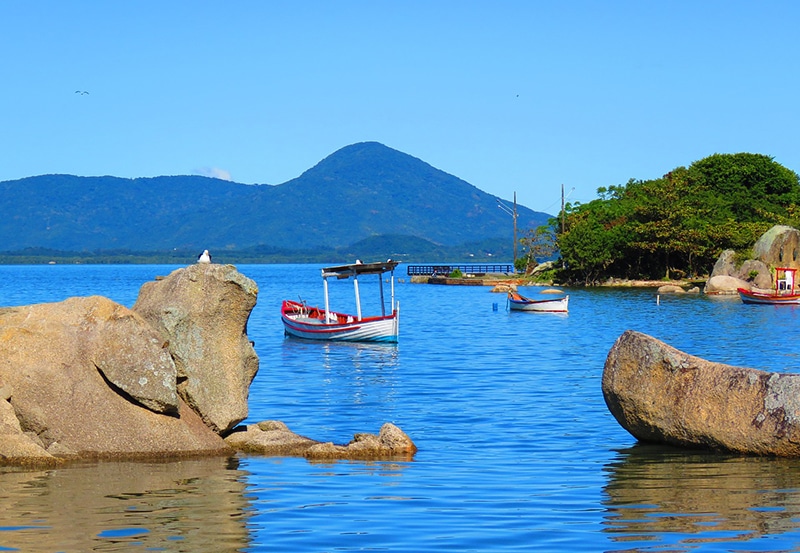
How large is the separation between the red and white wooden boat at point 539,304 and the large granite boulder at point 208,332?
50351 mm

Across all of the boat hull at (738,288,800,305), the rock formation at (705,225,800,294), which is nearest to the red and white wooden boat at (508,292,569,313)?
the boat hull at (738,288,800,305)

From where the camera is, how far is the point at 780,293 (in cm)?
7331

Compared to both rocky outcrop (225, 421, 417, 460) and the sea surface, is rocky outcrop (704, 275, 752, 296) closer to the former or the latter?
the sea surface

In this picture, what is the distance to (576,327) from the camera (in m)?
57.1

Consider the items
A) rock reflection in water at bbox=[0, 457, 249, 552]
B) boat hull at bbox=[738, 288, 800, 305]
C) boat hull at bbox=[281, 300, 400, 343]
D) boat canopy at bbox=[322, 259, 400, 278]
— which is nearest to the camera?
rock reflection in water at bbox=[0, 457, 249, 552]

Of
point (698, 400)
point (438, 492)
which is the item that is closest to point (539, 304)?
point (698, 400)

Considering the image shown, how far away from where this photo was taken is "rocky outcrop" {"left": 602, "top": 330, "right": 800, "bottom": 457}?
16672 mm

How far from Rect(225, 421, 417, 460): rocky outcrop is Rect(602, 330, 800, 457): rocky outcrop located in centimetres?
376

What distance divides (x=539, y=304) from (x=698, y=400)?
53692 mm

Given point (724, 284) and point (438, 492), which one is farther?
point (724, 284)

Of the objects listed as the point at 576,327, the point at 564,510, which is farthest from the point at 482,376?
the point at 576,327

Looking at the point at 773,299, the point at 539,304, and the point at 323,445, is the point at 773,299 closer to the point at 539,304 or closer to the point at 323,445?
the point at 539,304

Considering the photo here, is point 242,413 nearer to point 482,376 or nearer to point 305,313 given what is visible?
point 482,376

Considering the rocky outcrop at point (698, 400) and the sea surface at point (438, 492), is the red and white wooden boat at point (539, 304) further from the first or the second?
the rocky outcrop at point (698, 400)
